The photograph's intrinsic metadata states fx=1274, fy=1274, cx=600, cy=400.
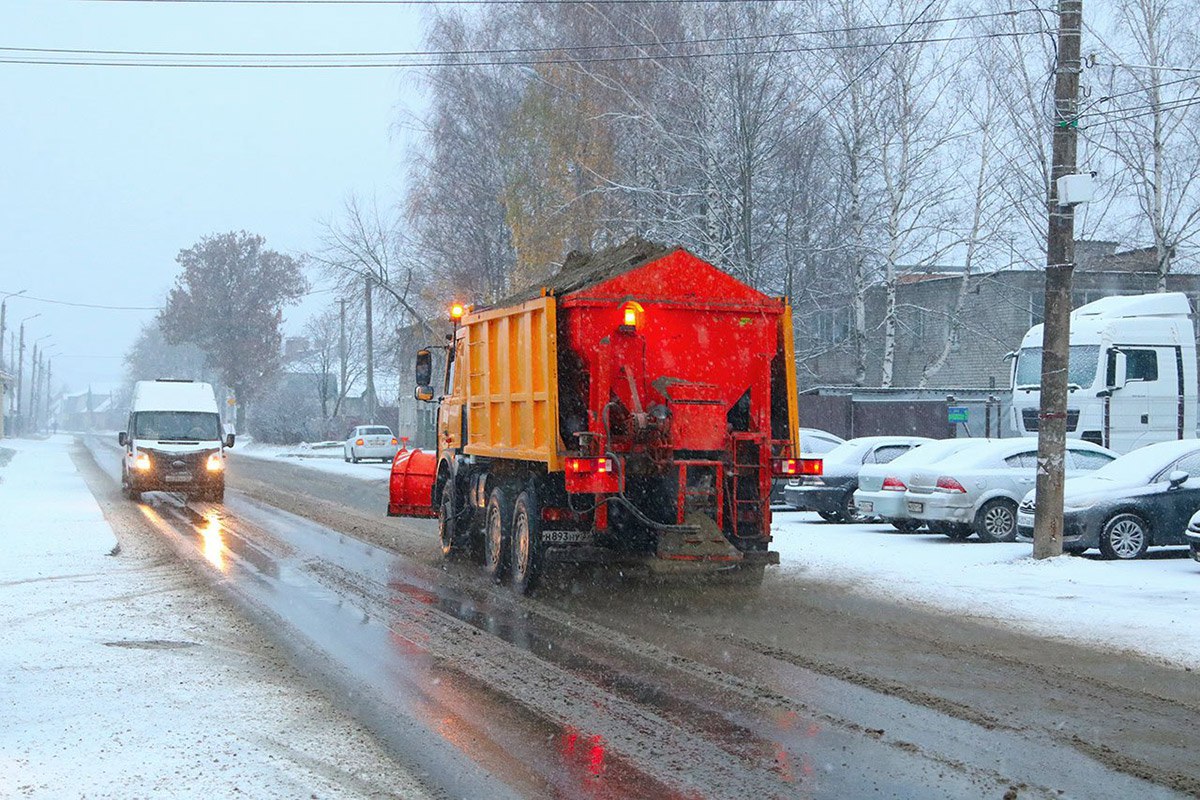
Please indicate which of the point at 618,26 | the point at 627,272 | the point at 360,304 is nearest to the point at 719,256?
the point at 618,26

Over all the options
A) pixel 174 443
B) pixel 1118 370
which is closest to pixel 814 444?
pixel 1118 370

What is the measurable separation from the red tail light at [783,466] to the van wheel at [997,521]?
20.5 feet

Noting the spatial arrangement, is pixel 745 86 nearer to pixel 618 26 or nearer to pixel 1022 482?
pixel 618 26

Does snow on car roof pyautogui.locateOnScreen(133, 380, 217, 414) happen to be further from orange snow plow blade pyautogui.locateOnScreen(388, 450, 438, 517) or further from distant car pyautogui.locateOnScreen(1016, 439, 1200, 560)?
distant car pyautogui.locateOnScreen(1016, 439, 1200, 560)

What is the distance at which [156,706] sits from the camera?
24.9 ft

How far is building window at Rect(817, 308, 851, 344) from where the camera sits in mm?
36781

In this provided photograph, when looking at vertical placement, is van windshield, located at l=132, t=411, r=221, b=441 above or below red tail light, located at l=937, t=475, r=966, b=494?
above

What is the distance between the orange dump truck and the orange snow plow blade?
5.09m

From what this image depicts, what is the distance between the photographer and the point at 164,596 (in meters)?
12.4

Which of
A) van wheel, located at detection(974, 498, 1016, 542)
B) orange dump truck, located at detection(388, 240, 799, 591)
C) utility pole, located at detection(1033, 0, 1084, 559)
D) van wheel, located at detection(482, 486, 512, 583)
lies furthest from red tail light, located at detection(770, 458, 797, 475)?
van wheel, located at detection(974, 498, 1016, 542)

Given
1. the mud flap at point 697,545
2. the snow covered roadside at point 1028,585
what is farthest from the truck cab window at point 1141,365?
the mud flap at point 697,545

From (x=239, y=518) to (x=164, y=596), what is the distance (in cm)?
997

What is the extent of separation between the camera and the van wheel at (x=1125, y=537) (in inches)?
604

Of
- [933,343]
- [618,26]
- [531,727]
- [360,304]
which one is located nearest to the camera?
[531,727]
